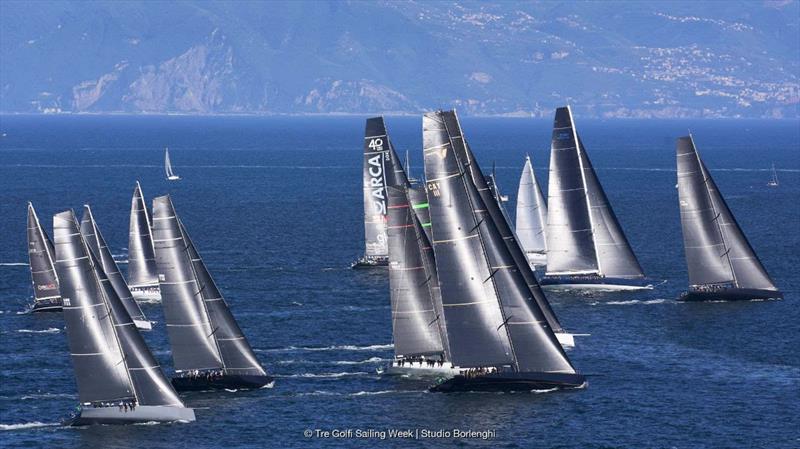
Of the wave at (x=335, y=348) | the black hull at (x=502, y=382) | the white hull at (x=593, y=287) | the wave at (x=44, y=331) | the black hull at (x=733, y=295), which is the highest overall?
the wave at (x=44, y=331)

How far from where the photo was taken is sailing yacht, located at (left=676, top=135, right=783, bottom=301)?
103500 millimetres

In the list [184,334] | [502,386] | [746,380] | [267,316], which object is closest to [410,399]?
[502,386]

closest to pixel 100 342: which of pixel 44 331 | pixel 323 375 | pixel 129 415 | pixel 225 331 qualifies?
pixel 129 415

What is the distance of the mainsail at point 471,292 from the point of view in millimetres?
74438

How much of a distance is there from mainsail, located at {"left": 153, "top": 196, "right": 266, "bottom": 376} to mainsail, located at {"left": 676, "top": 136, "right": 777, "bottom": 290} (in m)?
37.0

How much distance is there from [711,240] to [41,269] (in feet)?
135

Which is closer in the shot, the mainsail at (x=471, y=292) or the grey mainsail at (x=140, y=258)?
the mainsail at (x=471, y=292)

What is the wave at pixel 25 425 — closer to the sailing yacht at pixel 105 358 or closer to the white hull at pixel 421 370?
the sailing yacht at pixel 105 358

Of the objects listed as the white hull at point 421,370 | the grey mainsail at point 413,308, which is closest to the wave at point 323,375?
the white hull at point 421,370

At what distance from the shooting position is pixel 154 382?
70.1 meters

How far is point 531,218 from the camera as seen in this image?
122 m

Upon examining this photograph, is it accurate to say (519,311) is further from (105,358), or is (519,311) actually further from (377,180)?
(377,180)

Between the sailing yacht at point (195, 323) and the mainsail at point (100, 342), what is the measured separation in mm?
5991

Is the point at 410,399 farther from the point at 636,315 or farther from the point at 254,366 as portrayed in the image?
the point at 636,315
